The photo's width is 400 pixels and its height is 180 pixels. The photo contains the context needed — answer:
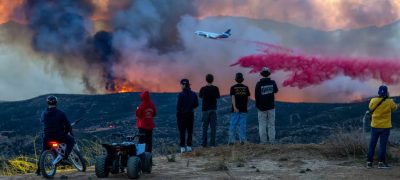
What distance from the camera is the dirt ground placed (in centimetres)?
1430

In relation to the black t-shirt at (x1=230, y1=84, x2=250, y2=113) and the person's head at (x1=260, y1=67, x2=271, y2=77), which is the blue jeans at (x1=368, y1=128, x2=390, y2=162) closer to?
the person's head at (x1=260, y1=67, x2=271, y2=77)

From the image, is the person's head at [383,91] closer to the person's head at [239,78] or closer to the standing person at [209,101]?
the person's head at [239,78]

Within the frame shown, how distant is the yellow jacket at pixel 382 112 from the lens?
14.7 metres

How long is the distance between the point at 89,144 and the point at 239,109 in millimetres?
5497

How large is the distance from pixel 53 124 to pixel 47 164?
3.18ft

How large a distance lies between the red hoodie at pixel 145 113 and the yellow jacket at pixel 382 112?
568cm

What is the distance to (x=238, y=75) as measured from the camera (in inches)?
717

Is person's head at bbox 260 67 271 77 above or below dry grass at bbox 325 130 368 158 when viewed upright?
above

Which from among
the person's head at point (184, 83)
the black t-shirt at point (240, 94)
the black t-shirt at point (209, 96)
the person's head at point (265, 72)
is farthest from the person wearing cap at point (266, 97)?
the person's head at point (184, 83)

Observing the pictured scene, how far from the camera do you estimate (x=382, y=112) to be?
1478 cm

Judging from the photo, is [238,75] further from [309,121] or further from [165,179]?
[309,121]

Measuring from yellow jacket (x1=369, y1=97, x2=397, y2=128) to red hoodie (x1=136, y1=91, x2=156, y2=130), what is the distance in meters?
5.68

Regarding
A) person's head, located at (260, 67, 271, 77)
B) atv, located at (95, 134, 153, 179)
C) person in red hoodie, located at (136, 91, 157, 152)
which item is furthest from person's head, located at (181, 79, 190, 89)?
atv, located at (95, 134, 153, 179)

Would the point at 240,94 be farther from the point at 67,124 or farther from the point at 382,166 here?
the point at 67,124
